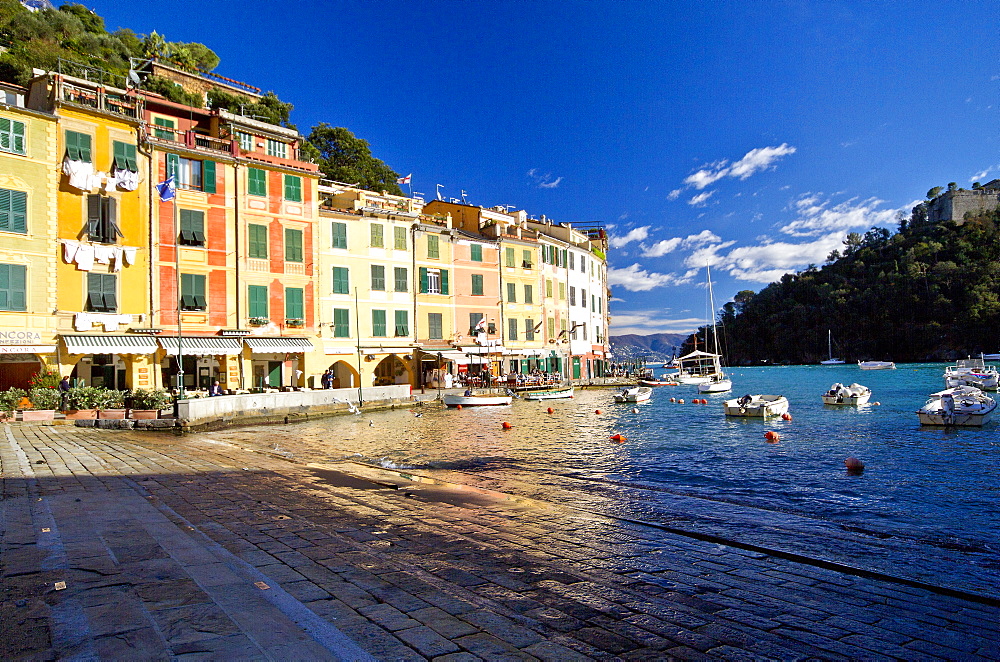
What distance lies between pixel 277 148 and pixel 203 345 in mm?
14301

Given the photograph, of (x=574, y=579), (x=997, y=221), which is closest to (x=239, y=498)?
(x=574, y=579)

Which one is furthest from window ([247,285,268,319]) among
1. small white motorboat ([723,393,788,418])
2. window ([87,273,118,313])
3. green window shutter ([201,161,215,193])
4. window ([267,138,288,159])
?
small white motorboat ([723,393,788,418])

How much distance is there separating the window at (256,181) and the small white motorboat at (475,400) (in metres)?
17.5

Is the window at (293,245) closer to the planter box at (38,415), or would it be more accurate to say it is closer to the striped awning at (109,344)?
the striped awning at (109,344)

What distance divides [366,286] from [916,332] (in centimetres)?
14936

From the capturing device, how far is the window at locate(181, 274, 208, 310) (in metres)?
33.2

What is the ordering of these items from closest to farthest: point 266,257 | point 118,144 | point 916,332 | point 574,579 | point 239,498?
point 574,579
point 239,498
point 118,144
point 266,257
point 916,332

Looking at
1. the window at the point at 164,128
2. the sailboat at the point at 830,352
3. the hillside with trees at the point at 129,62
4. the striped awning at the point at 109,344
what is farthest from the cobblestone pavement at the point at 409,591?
the sailboat at the point at 830,352

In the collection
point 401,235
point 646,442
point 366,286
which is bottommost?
point 646,442

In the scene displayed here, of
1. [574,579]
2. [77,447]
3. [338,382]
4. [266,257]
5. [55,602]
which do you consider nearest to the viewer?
[55,602]

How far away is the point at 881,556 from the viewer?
8.32 meters

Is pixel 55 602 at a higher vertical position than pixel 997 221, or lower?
lower

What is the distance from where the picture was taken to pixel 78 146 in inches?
1172

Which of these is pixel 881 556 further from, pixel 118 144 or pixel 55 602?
pixel 118 144
